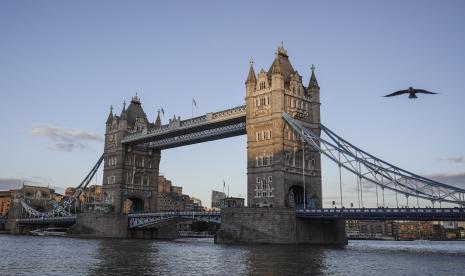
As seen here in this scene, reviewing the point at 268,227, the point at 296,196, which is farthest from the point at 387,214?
the point at 296,196

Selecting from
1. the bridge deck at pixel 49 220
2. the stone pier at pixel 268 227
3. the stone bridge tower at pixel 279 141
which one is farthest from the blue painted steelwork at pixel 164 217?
the bridge deck at pixel 49 220

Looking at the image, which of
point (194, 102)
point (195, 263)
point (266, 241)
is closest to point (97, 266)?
point (195, 263)

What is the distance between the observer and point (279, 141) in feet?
252

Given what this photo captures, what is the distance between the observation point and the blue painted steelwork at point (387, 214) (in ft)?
195

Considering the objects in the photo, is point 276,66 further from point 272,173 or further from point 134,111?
point 134,111

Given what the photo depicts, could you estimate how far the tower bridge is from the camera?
68.1m

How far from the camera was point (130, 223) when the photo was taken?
101 metres

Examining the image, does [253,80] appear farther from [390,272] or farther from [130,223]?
[390,272]

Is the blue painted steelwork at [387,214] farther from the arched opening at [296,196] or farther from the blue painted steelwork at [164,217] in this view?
the blue painted steelwork at [164,217]

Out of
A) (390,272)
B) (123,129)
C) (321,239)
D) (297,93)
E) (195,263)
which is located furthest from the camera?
(123,129)

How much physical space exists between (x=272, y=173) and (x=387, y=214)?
65.1ft

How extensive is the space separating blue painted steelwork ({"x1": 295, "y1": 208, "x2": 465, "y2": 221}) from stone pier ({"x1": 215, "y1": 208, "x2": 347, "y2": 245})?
2.38 meters

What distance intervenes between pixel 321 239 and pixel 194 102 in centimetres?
3834

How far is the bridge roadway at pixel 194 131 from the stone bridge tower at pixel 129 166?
8.53 ft
